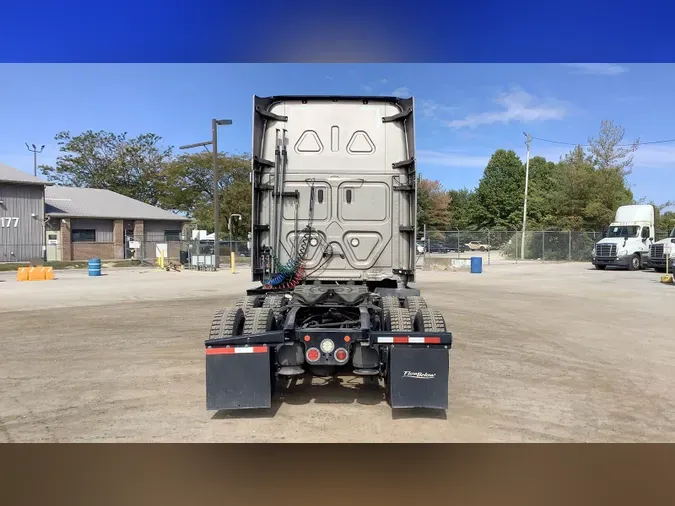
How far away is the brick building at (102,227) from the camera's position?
42.2 m

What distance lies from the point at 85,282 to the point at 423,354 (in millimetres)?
21263

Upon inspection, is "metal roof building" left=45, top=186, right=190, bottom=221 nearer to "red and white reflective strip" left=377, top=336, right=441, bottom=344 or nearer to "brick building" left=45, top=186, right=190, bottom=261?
"brick building" left=45, top=186, right=190, bottom=261

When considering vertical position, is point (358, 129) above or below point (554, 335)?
above

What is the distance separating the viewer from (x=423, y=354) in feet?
17.7

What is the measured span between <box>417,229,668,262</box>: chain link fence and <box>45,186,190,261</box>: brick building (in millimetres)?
21344

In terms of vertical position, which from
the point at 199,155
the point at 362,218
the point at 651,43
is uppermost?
the point at 199,155

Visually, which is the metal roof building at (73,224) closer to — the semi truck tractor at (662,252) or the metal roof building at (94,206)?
the metal roof building at (94,206)

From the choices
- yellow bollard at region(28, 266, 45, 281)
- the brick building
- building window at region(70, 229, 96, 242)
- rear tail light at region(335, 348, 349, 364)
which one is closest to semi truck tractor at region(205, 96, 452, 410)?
rear tail light at region(335, 348, 349, 364)

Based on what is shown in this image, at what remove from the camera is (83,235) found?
4341 cm

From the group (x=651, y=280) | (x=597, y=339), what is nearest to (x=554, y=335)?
(x=597, y=339)

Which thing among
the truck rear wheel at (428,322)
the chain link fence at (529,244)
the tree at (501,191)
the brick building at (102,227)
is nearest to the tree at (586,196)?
the chain link fence at (529,244)

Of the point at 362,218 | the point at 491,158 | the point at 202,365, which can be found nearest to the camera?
the point at 362,218

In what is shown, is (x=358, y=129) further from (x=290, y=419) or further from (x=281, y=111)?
(x=290, y=419)

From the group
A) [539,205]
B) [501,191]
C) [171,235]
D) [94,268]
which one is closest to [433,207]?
[501,191]
